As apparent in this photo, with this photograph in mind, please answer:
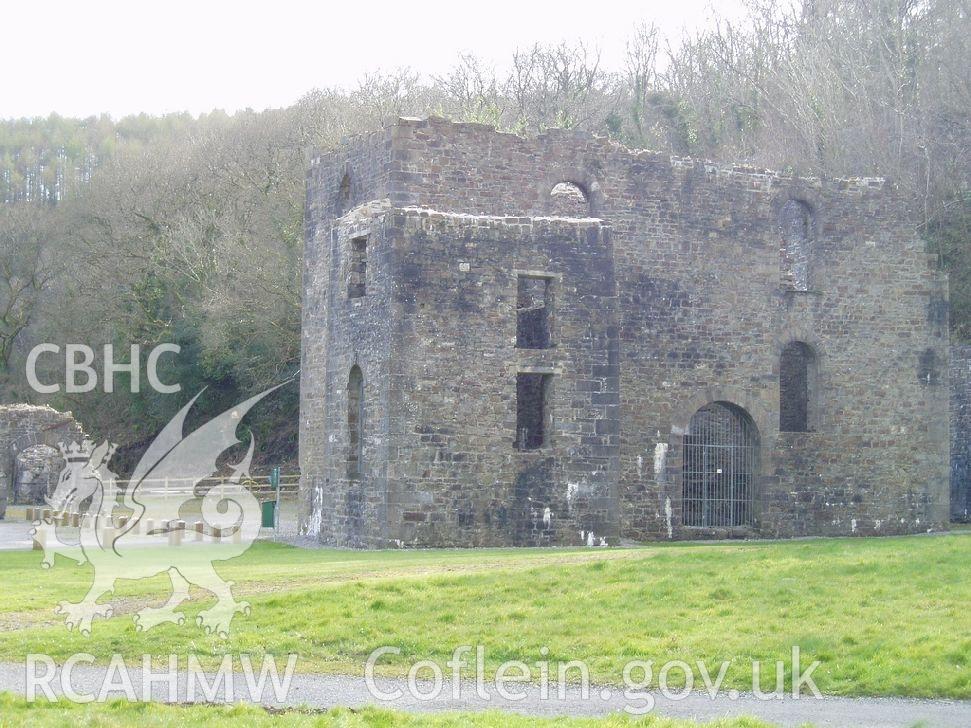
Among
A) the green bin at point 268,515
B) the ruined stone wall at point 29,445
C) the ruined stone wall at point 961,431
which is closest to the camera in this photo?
the green bin at point 268,515

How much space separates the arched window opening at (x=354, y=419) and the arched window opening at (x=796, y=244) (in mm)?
8450

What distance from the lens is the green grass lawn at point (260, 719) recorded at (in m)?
9.09

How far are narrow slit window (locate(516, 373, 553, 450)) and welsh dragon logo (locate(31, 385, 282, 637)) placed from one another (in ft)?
14.9

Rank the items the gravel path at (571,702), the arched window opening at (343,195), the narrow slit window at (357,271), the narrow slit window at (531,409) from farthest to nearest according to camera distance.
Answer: the arched window opening at (343,195), the narrow slit window at (357,271), the narrow slit window at (531,409), the gravel path at (571,702)

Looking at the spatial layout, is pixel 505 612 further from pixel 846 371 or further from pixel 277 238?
pixel 277 238

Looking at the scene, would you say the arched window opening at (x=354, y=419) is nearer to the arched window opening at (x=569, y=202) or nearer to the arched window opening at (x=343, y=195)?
the arched window opening at (x=343, y=195)

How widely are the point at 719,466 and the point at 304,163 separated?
1559 centimetres

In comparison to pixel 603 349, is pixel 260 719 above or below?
below

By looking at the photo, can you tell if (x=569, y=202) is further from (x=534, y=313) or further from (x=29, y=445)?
(x=29, y=445)

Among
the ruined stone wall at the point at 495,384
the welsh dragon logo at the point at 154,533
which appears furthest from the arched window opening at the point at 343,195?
the welsh dragon logo at the point at 154,533

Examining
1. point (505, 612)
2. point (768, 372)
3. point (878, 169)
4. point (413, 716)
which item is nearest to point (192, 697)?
point (413, 716)

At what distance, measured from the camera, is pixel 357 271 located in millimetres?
22828

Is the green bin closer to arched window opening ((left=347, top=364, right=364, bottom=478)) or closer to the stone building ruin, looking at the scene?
the stone building ruin

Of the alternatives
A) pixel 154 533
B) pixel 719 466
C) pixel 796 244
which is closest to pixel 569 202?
pixel 796 244
